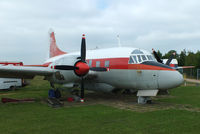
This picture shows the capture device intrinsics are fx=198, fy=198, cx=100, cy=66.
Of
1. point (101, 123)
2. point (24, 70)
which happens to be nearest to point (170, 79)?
point (101, 123)

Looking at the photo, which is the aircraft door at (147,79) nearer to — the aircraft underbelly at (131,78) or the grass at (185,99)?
the aircraft underbelly at (131,78)

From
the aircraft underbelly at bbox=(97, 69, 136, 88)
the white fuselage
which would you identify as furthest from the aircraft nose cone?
the aircraft underbelly at bbox=(97, 69, 136, 88)

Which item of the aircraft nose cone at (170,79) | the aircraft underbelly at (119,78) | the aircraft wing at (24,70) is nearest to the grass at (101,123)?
the aircraft nose cone at (170,79)

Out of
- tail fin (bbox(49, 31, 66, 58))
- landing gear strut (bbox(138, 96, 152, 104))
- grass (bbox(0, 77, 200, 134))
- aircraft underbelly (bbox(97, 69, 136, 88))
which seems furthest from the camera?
tail fin (bbox(49, 31, 66, 58))

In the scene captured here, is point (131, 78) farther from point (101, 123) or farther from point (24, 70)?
point (24, 70)

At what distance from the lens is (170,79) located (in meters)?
10.6

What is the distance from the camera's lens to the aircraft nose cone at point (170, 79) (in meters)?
10.6

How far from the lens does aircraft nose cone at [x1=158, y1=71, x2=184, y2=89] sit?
10617 mm

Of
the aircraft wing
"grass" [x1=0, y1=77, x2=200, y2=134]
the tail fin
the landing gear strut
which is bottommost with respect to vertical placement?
"grass" [x1=0, y1=77, x2=200, y2=134]

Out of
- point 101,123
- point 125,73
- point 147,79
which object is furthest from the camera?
point 125,73

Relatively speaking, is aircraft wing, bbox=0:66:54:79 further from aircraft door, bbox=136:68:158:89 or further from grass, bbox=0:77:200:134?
aircraft door, bbox=136:68:158:89

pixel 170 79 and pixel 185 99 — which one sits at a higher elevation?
pixel 170 79

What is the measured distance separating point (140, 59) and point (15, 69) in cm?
789

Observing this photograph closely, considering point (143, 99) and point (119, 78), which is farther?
point (119, 78)
